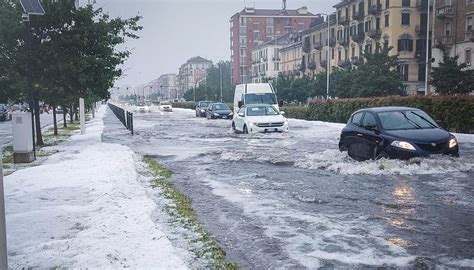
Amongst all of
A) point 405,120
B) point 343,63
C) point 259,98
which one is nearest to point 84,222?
point 405,120

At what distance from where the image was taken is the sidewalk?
4.84m

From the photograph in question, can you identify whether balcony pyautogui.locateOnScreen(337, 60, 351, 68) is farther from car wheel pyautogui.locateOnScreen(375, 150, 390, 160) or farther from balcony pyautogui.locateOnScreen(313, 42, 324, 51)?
car wheel pyautogui.locateOnScreen(375, 150, 390, 160)

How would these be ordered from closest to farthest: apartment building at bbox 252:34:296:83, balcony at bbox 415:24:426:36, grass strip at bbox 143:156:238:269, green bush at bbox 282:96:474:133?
grass strip at bbox 143:156:238:269
green bush at bbox 282:96:474:133
balcony at bbox 415:24:426:36
apartment building at bbox 252:34:296:83

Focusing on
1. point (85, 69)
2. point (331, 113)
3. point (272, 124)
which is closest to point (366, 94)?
point (331, 113)

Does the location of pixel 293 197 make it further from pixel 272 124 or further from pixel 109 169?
pixel 272 124

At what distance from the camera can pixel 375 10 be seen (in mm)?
66375

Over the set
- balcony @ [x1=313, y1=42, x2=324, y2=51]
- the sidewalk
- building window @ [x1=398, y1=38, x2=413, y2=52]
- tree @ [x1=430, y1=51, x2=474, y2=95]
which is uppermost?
balcony @ [x1=313, y1=42, x2=324, y2=51]

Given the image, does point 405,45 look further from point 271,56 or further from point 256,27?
point 256,27

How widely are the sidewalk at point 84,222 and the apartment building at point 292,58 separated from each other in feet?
286

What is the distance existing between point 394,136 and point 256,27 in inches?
4824

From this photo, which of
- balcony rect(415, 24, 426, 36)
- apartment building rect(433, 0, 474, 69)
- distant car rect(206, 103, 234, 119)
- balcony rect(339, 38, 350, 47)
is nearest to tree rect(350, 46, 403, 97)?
distant car rect(206, 103, 234, 119)

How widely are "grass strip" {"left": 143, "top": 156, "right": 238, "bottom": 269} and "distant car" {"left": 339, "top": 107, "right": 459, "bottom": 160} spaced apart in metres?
5.09

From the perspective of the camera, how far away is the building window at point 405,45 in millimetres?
64688

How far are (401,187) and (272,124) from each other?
46.0ft
